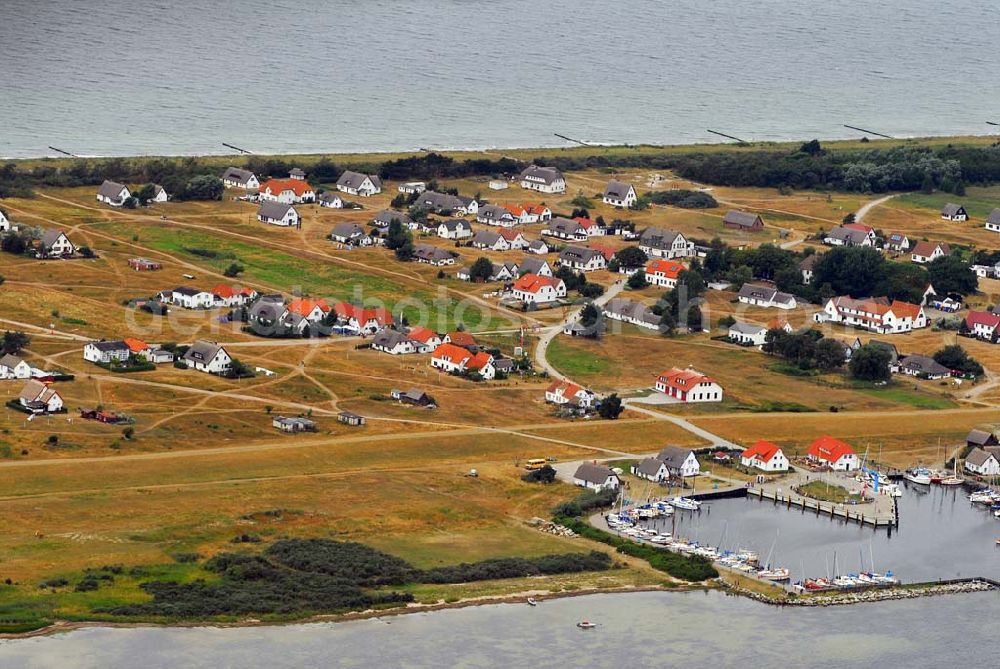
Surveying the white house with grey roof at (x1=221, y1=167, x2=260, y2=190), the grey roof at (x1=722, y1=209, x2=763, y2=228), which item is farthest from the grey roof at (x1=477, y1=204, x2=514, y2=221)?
the white house with grey roof at (x1=221, y1=167, x2=260, y2=190)

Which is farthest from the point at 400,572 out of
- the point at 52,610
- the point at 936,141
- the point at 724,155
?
the point at 936,141

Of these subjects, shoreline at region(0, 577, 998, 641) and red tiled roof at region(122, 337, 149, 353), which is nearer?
shoreline at region(0, 577, 998, 641)

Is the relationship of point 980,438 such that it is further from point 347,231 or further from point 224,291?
point 347,231

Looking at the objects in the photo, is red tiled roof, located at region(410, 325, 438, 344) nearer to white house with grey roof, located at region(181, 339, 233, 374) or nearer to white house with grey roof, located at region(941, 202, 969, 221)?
white house with grey roof, located at region(181, 339, 233, 374)

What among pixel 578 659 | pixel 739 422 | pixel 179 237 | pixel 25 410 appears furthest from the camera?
pixel 179 237

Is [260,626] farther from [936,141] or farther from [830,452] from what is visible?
[936,141]

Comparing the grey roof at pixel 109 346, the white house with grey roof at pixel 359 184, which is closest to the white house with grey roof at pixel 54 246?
the grey roof at pixel 109 346
